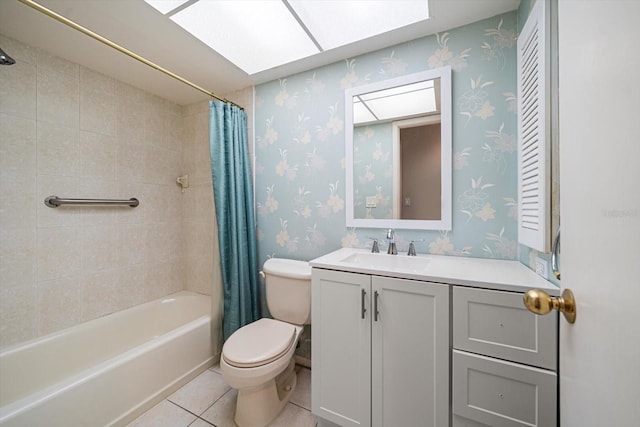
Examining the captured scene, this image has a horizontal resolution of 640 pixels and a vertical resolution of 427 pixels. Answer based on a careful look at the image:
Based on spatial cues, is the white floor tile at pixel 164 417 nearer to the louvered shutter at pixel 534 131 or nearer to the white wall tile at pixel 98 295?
the white wall tile at pixel 98 295

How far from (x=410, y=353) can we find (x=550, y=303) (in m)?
0.75

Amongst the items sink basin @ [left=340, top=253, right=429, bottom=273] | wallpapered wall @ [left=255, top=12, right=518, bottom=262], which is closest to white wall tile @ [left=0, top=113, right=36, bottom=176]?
wallpapered wall @ [left=255, top=12, right=518, bottom=262]

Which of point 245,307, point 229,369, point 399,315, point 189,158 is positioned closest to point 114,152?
point 189,158

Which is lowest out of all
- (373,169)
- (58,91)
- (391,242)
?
(391,242)

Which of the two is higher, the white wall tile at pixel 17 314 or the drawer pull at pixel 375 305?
the drawer pull at pixel 375 305

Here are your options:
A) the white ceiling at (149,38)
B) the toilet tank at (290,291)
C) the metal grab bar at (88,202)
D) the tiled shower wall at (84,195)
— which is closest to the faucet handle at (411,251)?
the toilet tank at (290,291)

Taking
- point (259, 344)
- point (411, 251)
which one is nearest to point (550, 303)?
point (411, 251)

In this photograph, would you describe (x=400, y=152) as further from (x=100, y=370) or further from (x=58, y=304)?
(x=58, y=304)

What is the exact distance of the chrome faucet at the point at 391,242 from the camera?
1.51 meters

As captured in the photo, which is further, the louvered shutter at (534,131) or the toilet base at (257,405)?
the toilet base at (257,405)

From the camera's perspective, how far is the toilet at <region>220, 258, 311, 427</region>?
49.6 inches

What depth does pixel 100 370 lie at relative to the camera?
131 centimetres

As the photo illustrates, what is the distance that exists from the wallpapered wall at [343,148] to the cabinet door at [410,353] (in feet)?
1.65

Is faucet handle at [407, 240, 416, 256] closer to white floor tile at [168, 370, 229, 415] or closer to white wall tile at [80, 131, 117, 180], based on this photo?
white floor tile at [168, 370, 229, 415]
